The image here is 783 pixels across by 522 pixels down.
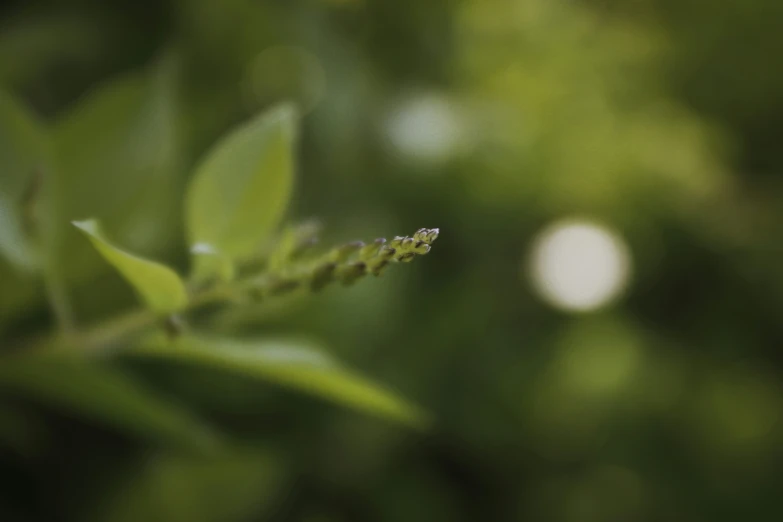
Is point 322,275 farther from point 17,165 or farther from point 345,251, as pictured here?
point 17,165

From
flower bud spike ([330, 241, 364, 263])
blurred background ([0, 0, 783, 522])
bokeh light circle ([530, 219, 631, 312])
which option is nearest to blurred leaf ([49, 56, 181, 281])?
blurred background ([0, 0, 783, 522])

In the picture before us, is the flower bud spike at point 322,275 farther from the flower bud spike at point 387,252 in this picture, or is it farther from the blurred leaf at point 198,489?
the blurred leaf at point 198,489

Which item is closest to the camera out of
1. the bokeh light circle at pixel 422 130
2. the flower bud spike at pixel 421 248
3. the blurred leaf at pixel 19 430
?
the flower bud spike at pixel 421 248

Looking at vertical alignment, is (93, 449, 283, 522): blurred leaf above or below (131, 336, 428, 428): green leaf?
above

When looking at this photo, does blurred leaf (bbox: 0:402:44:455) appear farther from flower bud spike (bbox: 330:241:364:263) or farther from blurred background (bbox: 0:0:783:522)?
flower bud spike (bbox: 330:241:364:263)

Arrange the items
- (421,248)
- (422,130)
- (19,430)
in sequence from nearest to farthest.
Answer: (421,248) < (19,430) < (422,130)

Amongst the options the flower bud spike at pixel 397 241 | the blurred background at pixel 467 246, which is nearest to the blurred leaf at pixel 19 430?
the blurred background at pixel 467 246

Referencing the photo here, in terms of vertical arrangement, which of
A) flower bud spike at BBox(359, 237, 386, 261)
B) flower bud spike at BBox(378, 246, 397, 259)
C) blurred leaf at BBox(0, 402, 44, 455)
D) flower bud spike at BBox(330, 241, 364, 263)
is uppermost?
blurred leaf at BBox(0, 402, 44, 455)

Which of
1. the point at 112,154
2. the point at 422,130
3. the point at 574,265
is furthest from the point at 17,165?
the point at 574,265
